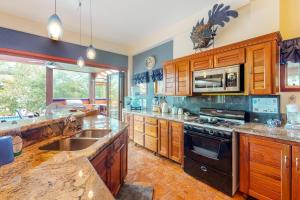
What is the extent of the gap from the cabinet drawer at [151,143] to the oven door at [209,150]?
0.89 meters

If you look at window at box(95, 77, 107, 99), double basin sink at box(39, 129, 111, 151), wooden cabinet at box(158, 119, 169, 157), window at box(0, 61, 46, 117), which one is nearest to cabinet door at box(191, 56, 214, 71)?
wooden cabinet at box(158, 119, 169, 157)

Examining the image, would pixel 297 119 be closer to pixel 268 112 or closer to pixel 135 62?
pixel 268 112

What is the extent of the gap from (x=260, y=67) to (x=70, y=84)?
7968mm

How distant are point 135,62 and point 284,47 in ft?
12.3

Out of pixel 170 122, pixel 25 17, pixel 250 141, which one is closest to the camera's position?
pixel 250 141

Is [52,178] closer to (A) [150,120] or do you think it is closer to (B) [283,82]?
(A) [150,120]

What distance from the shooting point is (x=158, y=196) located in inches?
81.0

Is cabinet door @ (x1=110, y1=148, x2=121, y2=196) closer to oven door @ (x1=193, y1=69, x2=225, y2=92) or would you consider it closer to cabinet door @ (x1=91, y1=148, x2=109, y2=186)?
cabinet door @ (x1=91, y1=148, x2=109, y2=186)

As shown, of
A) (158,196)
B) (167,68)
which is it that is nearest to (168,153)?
(158,196)

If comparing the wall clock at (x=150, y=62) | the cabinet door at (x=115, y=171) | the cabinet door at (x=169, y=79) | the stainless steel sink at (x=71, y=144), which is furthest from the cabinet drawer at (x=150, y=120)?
the stainless steel sink at (x=71, y=144)

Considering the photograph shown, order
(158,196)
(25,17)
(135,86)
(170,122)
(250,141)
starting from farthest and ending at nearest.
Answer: (135,86) < (25,17) < (170,122) < (158,196) < (250,141)

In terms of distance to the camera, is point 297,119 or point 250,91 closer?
point 297,119

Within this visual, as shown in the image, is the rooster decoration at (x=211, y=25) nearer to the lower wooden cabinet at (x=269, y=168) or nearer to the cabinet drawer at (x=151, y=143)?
the lower wooden cabinet at (x=269, y=168)

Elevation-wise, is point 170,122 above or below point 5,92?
below
